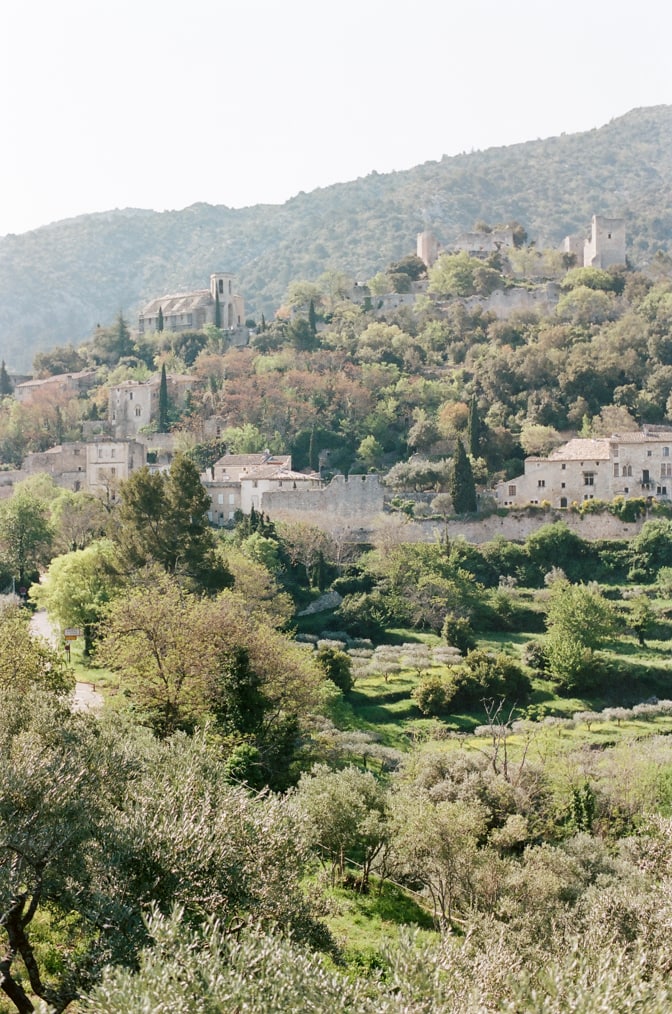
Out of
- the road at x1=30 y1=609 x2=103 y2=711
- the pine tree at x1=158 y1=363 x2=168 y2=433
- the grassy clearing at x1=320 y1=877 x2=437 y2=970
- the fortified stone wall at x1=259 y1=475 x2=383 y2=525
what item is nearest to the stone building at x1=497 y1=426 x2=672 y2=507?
the fortified stone wall at x1=259 y1=475 x2=383 y2=525

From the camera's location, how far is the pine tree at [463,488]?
53000 mm

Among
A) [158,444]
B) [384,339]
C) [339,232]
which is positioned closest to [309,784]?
[158,444]

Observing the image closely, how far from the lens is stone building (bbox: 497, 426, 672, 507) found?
53.2 m

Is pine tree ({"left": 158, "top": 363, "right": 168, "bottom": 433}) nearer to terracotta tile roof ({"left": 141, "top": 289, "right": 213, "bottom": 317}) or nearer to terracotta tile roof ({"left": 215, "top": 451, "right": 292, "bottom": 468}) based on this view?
terracotta tile roof ({"left": 215, "top": 451, "right": 292, "bottom": 468})

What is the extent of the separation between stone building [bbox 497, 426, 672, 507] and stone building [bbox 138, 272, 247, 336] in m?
39.3

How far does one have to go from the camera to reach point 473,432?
59.7 m

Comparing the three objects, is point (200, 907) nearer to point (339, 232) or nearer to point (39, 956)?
point (39, 956)

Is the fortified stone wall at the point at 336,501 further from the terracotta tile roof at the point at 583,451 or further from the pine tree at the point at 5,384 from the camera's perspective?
the pine tree at the point at 5,384

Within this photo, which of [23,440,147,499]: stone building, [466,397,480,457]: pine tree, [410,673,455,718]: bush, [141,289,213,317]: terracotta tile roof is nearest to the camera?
[410,673,455,718]: bush

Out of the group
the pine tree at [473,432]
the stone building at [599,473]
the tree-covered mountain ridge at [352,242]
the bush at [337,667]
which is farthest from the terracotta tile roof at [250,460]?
the tree-covered mountain ridge at [352,242]

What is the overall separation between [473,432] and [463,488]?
7.39 meters

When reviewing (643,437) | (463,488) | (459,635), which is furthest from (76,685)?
(643,437)

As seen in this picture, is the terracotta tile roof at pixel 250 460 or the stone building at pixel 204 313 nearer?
the terracotta tile roof at pixel 250 460

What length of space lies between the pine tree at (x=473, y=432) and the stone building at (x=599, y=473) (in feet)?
13.7
